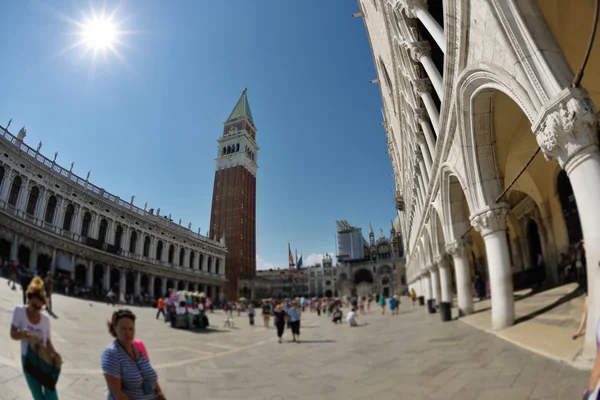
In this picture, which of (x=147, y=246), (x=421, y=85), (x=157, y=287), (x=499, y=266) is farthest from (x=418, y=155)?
(x=157, y=287)

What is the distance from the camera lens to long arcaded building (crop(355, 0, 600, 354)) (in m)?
4.17

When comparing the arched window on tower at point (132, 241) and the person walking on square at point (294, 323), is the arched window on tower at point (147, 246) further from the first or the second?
the person walking on square at point (294, 323)

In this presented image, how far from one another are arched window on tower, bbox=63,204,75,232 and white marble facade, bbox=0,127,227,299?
0.11 metres

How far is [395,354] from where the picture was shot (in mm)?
6652

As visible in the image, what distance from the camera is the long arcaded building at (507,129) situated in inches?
164

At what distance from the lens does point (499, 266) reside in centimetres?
775

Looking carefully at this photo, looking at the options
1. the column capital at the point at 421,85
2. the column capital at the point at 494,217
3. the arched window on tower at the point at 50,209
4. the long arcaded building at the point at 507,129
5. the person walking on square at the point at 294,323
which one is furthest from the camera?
the arched window on tower at the point at 50,209

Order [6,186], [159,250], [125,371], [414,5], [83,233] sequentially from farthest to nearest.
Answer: [159,250] → [83,233] → [6,186] → [414,5] → [125,371]

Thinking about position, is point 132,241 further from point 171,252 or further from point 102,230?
point 171,252

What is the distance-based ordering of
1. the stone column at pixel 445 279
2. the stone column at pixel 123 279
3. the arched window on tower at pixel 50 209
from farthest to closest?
the stone column at pixel 123 279 → the arched window on tower at pixel 50 209 → the stone column at pixel 445 279

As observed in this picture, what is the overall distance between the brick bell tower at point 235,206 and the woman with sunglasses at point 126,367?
65837mm

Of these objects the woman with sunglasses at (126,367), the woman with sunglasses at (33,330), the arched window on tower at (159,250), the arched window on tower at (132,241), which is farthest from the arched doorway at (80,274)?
the woman with sunglasses at (126,367)

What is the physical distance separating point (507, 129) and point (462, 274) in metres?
5.91

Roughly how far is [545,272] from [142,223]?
46650 millimetres
